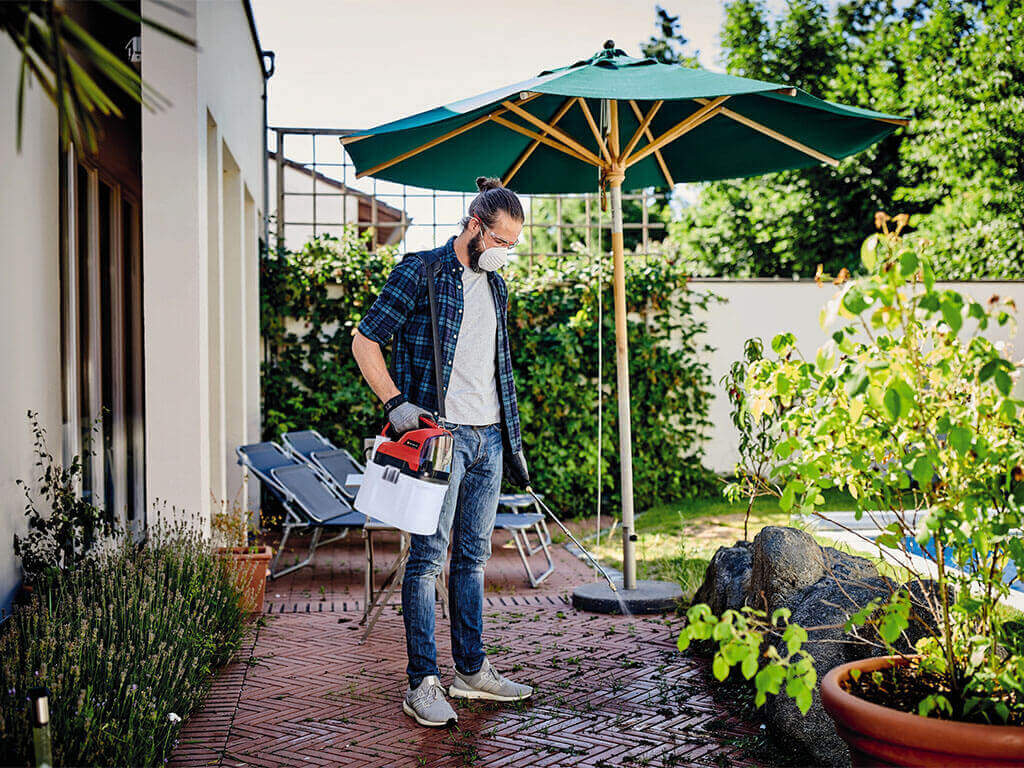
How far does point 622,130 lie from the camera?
19.9ft

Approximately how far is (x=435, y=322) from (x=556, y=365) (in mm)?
5262

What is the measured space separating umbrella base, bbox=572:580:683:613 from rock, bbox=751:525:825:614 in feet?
4.22

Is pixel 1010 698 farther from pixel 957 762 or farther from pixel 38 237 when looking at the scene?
pixel 38 237

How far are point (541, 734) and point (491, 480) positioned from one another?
2.82 ft

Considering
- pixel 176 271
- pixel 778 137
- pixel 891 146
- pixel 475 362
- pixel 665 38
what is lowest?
pixel 475 362

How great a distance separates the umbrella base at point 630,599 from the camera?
5.09m

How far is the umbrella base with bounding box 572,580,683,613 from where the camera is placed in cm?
509

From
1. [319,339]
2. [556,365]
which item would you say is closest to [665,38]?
[556,365]

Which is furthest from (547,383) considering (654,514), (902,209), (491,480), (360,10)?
(902,209)

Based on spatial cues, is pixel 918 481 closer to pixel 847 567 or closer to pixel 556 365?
pixel 847 567

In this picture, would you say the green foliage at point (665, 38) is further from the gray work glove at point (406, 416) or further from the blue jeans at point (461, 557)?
the gray work glove at point (406, 416)

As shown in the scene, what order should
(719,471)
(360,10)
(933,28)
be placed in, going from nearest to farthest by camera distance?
(719,471) < (360,10) < (933,28)

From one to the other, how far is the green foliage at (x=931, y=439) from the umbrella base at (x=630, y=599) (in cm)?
275

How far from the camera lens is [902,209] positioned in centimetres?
1977
